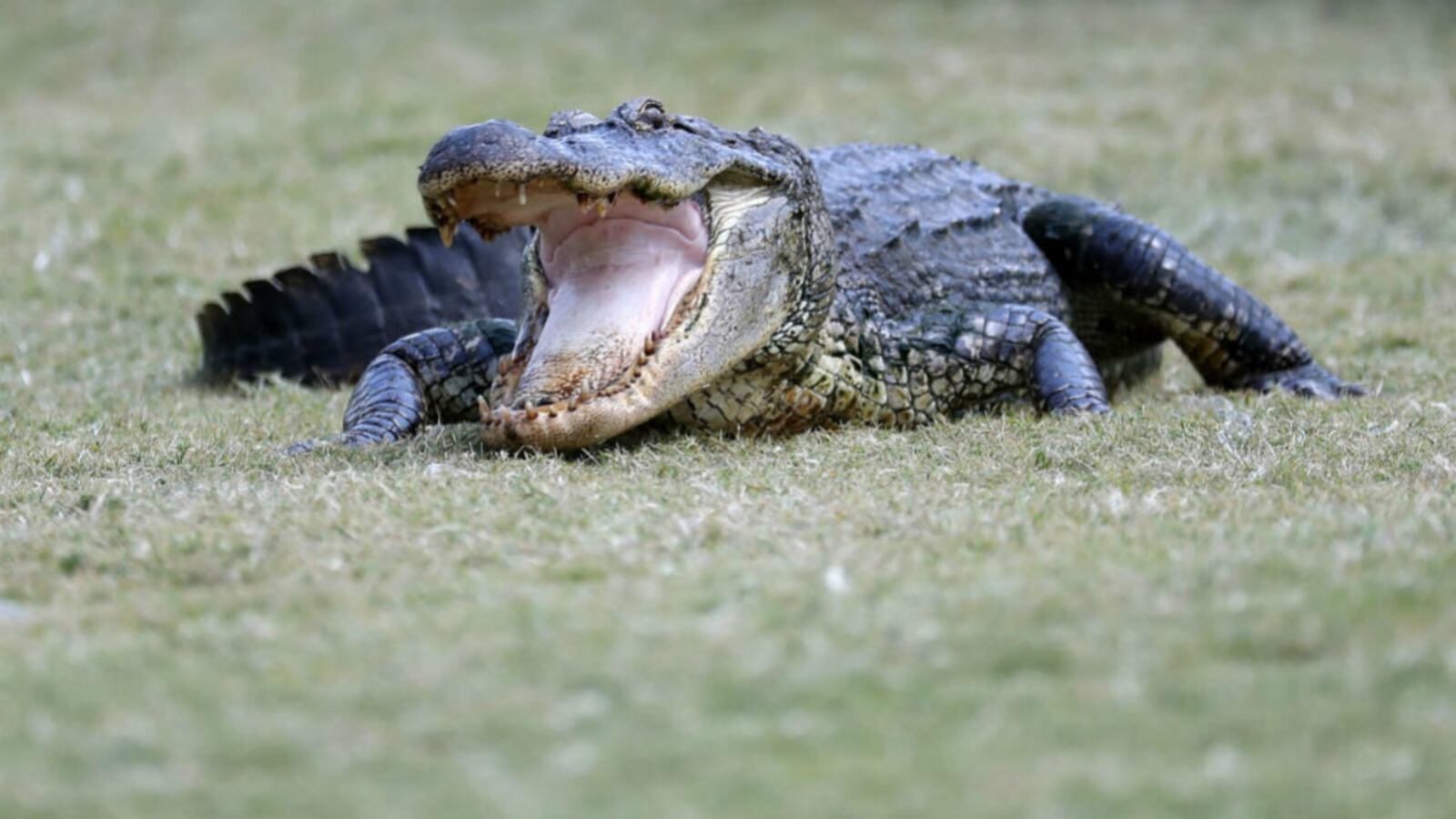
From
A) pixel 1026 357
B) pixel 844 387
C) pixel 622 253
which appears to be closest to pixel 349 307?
pixel 622 253

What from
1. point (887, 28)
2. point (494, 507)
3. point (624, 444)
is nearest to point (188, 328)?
point (624, 444)

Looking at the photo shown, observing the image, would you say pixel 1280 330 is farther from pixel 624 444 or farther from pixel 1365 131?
pixel 1365 131

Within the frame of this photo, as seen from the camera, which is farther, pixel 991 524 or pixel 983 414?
pixel 983 414

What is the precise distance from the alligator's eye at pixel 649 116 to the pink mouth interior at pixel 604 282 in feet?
0.70

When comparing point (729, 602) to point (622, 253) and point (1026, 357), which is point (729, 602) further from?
point (1026, 357)

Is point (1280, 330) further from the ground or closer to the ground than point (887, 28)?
closer to the ground

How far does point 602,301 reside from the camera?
484cm

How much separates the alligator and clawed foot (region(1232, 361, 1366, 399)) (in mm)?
13

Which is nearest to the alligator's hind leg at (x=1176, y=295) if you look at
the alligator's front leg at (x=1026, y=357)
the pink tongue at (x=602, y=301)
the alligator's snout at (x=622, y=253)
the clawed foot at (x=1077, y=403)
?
the alligator's front leg at (x=1026, y=357)

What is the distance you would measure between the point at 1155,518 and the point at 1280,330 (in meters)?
3.13

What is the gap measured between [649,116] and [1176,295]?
2.65 metres

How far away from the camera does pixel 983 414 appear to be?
5832mm

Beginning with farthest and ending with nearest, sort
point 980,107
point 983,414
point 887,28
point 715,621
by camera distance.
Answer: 1. point 887,28
2. point 980,107
3. point 983,414
4. point 715,621

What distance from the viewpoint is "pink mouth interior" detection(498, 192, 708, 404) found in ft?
15.5
